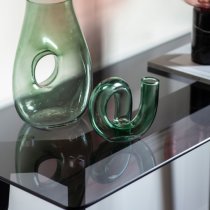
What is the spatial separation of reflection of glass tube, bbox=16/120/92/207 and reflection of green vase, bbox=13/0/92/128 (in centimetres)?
3

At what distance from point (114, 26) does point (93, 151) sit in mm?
496

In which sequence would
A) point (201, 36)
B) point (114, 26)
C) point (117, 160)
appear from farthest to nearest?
point (114, 26) < point (201, 36) < point (117, 160)

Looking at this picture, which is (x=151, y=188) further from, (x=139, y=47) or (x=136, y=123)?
(x=136, y=123)

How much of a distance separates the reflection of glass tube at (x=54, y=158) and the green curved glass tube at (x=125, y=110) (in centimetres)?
5

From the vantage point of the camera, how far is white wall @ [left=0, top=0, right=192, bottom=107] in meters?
1.25

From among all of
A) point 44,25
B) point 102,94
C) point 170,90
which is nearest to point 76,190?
point 102,94

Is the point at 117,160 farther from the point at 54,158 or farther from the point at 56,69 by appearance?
the point at 56,69

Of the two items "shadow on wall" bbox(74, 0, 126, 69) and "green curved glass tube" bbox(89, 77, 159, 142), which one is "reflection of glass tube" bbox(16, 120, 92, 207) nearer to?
"green curved glass tube" bbox(89, 77, 159, 142)

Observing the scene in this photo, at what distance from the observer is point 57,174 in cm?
103

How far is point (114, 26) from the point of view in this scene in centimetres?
150

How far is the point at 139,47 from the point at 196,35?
230 millimetres

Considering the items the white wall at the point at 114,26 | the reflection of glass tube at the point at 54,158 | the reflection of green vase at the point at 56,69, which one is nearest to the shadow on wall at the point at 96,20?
the white wall at the point at 114,26

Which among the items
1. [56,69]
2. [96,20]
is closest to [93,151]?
[56,69]

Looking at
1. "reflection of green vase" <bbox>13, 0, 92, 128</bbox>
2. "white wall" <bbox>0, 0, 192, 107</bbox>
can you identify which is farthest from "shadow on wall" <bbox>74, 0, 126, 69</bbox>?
"reflection of green vase" <bbox>13, 0, 92, 128</bbox>
